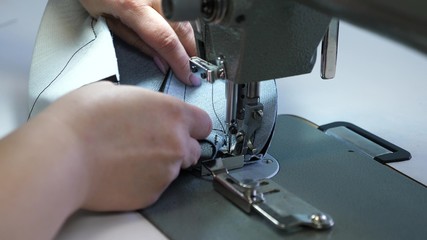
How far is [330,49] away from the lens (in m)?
0.85

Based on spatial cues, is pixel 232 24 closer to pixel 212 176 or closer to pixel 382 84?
pixel 212 176

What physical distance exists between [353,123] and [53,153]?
0.65 meters

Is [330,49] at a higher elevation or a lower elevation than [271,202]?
higher

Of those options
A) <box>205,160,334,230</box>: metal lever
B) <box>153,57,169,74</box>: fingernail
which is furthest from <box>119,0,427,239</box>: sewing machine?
<box>153,57,169,74</box>: fingernail

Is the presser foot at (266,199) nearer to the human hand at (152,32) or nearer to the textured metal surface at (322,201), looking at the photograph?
the textured metal surface at (322,201)

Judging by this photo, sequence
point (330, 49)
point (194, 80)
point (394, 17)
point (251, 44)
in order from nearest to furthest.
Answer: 1. point (394, 17)
2. point (251, 44)
3. point (330, 49)
4. point (194, 80)

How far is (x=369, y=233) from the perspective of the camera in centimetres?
74

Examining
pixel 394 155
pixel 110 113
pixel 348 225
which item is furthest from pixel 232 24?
pixel 394 155

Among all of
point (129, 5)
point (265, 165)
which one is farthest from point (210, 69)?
point (129, 5)

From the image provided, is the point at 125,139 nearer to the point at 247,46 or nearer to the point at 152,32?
the point at 247,46

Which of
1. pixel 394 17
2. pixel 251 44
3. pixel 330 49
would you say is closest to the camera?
pixel 394 17

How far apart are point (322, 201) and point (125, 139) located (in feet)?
0.94

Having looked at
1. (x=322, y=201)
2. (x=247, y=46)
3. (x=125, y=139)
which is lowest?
(x=322, y=201)

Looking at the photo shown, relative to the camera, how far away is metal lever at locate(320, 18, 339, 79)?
82cm
